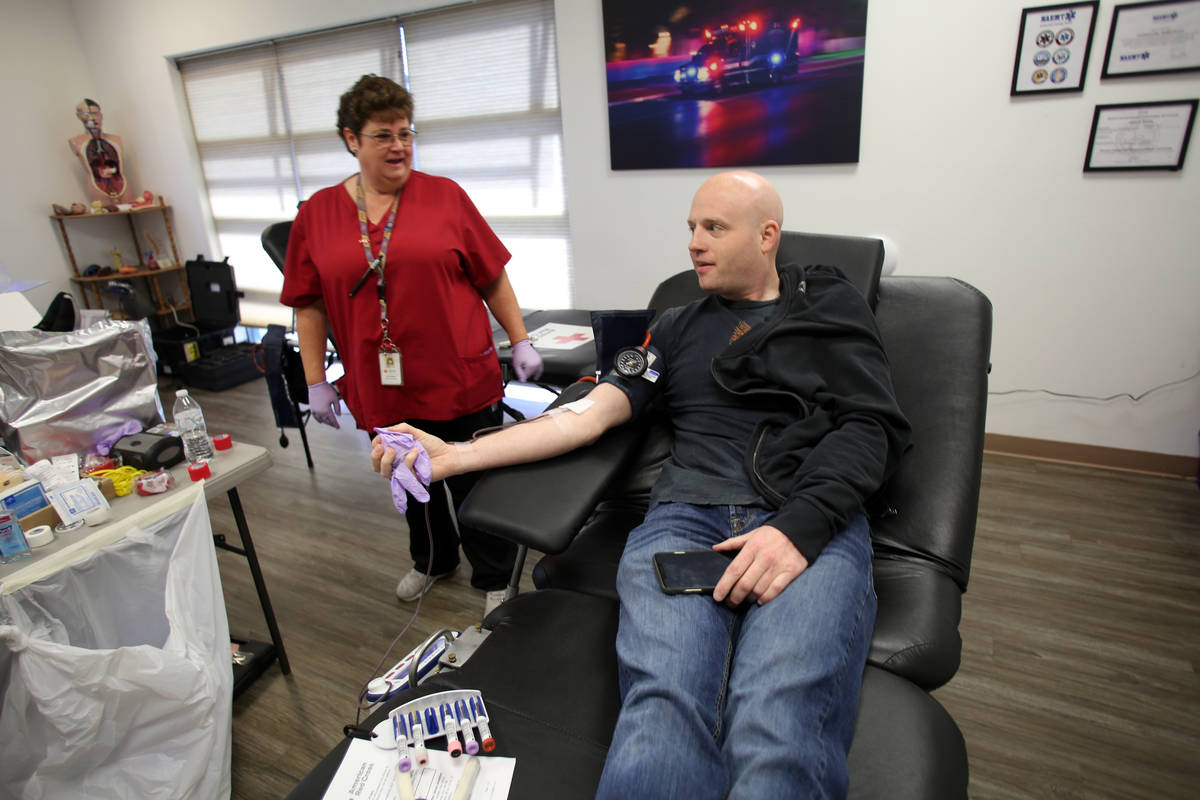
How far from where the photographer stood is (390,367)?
1640mm

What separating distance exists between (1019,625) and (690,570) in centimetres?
127

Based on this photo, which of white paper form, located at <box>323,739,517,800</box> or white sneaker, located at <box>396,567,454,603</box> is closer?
white paper form, located at <box>323,739,517,800</box>

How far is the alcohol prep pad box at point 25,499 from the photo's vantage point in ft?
3.87

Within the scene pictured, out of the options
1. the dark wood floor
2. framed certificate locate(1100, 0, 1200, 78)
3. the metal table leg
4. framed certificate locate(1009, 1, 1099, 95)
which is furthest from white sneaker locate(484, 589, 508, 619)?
framed certificate locate(1100, 0, 1200, 78)

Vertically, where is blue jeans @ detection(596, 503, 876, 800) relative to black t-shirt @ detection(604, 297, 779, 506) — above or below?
below

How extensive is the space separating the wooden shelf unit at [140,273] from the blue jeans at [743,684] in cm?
464

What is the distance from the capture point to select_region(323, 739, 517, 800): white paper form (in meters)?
0.87

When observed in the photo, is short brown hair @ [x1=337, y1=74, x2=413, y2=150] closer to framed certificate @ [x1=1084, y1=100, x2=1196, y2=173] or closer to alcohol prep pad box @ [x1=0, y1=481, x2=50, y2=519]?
alcohol prep pad box @ [x1=0, y1=481, x2=50, y2=519]

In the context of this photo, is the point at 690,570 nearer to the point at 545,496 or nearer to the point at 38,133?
the point at 545,496

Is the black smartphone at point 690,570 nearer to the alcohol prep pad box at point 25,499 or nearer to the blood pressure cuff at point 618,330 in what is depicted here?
the blood pressure cuff at point 618,330

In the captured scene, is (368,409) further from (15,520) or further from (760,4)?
(760,4)

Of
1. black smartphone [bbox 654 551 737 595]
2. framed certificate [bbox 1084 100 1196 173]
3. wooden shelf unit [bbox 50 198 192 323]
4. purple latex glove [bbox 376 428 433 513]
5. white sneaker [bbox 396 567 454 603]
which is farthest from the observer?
wooden shelf unit [bbox 50 198 192 323]

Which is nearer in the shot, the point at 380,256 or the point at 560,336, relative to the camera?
the point at 380,256

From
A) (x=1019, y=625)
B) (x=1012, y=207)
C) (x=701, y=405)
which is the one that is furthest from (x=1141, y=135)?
(x=701, y=405)
